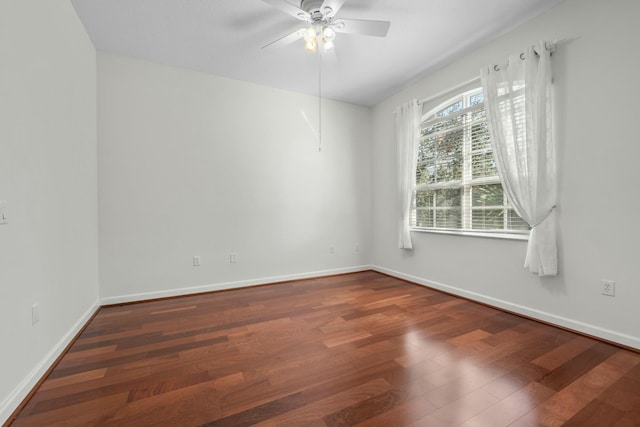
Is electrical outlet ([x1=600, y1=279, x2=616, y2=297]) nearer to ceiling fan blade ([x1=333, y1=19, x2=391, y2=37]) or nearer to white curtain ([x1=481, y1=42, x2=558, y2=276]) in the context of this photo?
white curtain ([x1=481, y1=42, x2=558, y2=276])

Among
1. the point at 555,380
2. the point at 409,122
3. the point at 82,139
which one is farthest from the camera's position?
the point at 409,122

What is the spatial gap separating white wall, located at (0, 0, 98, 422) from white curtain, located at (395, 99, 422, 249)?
3.68 meters

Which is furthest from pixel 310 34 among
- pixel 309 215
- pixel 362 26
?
pixel 309 215

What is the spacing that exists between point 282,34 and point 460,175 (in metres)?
2.54

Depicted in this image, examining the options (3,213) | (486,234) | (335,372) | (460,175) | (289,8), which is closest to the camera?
(3,213)

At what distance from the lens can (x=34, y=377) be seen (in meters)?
1.56

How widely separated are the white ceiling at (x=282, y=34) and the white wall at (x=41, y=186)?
456mm

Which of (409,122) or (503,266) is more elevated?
(409,122)

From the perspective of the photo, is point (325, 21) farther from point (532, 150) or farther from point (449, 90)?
point (532, 150)

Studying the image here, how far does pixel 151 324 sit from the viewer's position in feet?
8.14

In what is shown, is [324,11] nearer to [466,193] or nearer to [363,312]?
[466,193]

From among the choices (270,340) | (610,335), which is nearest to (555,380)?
(610,335)

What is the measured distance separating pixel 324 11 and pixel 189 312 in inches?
121

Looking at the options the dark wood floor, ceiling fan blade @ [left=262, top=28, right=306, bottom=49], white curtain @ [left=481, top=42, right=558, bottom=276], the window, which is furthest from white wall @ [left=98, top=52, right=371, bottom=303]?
white curtain @ [left=481, top=42, right=558, bottom=276]
